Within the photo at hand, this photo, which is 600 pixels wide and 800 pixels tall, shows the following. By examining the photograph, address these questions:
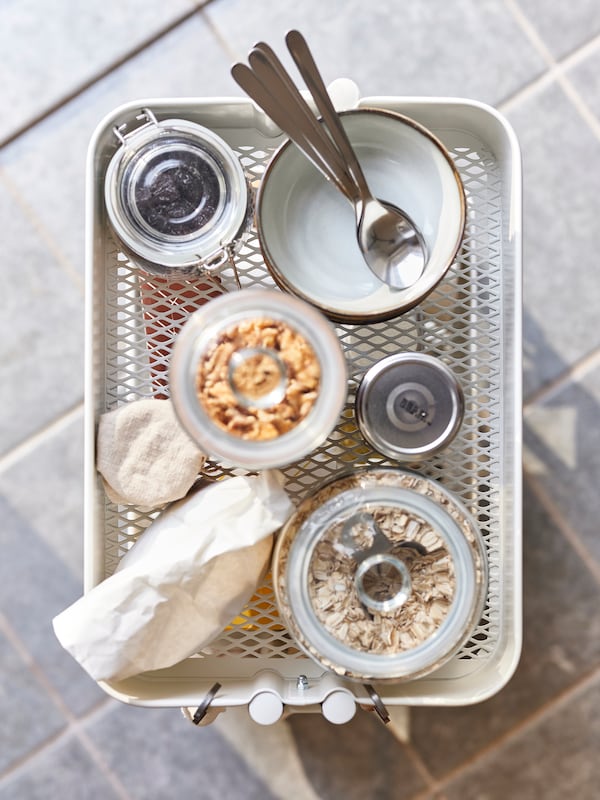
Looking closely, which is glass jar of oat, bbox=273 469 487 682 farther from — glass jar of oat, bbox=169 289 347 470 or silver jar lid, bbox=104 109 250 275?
silver jar lid, bbox=104 109 250 275

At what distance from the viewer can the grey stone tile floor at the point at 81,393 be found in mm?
908

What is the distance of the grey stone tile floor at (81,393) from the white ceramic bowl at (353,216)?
415 millimetres

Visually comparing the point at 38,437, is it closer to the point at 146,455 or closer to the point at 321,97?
the point at 146,455

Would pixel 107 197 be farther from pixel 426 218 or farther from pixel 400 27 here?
pixel 400 27

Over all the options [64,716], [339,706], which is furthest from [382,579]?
[64,716]

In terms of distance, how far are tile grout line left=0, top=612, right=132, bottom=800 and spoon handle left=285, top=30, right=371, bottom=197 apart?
71cm

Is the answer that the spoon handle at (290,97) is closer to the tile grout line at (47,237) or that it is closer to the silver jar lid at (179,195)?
the silver jar lid at (179,195)

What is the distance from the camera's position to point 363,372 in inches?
22.7

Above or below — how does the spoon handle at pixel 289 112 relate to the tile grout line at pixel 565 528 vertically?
above

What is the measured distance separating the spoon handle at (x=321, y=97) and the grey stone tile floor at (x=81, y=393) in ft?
1.42

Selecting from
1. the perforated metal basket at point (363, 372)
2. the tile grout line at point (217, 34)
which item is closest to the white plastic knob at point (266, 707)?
the perforated metal basket at point (363, 372)

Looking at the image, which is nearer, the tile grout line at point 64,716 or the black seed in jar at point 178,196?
the black seed in jar at point 178,196

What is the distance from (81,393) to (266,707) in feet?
1.72

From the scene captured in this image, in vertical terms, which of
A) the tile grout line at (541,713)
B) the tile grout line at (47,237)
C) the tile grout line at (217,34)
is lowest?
the tile grout line at (541,713)
